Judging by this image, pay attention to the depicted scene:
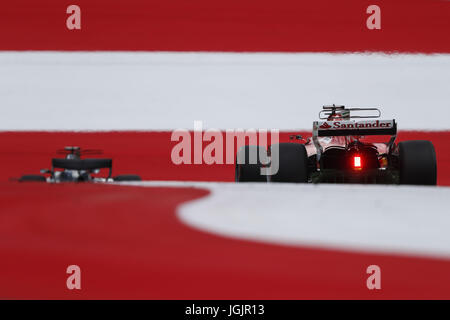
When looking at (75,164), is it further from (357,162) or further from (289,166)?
(357,162)

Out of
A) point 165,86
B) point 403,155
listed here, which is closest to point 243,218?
point 403,155

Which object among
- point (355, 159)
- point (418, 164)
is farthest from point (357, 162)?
point (418, 164)

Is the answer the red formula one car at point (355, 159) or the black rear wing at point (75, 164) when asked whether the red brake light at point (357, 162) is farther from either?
the black rear wing at point (75, 164)

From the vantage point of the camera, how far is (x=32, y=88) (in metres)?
3.28

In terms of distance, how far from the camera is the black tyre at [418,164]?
1971 mm

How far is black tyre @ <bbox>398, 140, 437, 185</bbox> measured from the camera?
77.6 inches

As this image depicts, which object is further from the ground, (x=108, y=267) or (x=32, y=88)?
(x=32, y=88)

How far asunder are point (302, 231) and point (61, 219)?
0.39 m

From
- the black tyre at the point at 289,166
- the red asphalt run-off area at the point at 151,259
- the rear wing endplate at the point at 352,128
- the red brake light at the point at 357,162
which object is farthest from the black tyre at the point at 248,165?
the red asphalt run-off area at the point at 151,259

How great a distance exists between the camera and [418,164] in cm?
197

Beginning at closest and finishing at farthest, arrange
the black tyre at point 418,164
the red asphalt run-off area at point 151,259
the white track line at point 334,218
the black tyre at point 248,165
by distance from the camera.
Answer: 1. the red asphalt run-off area at point 151,259
2. the white track line at point 334,218
3. the black tyre at point 418,164
4. the black tyre at point 248,165

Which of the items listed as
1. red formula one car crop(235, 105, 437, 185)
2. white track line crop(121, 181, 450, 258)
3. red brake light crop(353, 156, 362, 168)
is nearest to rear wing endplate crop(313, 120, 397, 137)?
red formula one car crop(235, 105, 437, 185)
